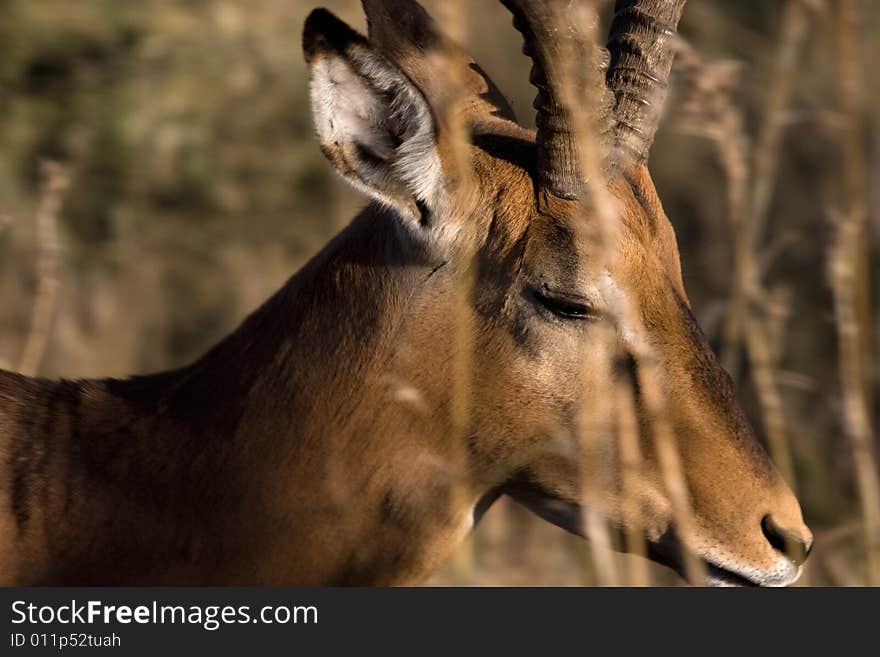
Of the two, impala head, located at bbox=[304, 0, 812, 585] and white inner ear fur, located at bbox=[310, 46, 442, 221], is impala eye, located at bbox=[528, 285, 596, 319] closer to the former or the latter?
impala head, located at bbox=[304, 0, 812, 585]

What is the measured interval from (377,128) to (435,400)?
780mm

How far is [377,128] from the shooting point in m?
4.04

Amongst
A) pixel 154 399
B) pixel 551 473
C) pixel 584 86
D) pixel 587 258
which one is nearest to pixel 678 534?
pixel 551 473

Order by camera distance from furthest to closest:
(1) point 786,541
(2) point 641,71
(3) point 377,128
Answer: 1. (2) point 641,71
2. (3) point 377,128
3. (1) point 786,541

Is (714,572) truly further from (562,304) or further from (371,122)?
(371,122)

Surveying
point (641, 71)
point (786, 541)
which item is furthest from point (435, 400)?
point (641, 71)

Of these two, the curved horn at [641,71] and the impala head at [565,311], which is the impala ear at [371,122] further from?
the curved horn at [641,71]

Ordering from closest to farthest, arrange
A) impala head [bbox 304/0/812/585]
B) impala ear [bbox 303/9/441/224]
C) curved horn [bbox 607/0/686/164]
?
impala ear [bbox 303/9/441/224], impala head [bbox 304/0/812/585], curved horn [bbox 607/0/686/164]

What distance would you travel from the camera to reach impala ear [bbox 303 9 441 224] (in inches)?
151

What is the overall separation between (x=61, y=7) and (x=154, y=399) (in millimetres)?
5641

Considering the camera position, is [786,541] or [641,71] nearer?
[786,541]

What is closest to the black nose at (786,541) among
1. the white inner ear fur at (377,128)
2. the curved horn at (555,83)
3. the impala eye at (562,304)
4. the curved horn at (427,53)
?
the impala eye at (562,304)

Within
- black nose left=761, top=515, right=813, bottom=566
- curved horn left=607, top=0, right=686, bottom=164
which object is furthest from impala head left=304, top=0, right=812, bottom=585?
curved horn left=607, top=0, right=686, bottom=164

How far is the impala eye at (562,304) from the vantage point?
3.98m
